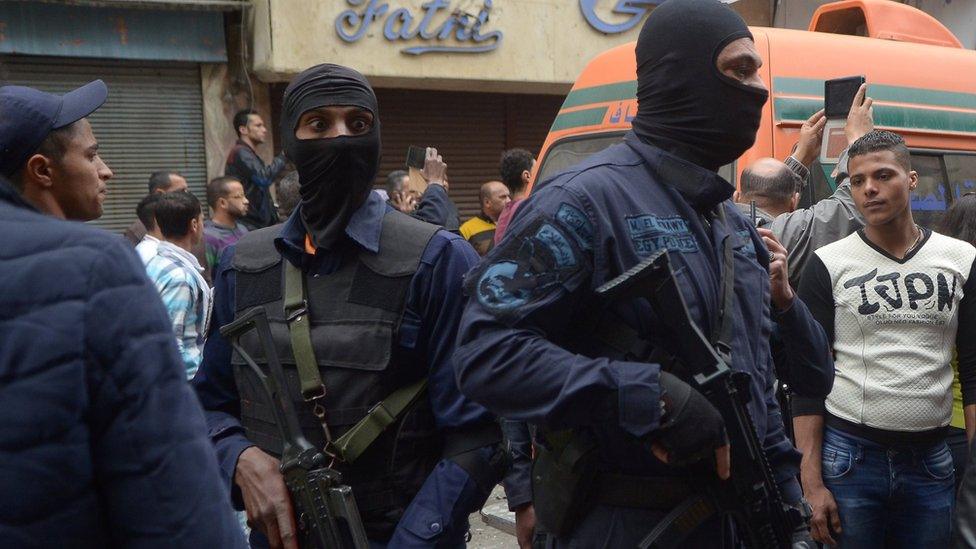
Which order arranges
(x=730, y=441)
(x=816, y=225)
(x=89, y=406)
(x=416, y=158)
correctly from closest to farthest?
(x=89, y=406) → (x=730, y=441) → (x=816, y=225) → (x=416, y=158)

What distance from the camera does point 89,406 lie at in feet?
4.81

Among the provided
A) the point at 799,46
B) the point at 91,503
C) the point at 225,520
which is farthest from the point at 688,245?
the point at 799,46

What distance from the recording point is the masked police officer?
2047 millimetres

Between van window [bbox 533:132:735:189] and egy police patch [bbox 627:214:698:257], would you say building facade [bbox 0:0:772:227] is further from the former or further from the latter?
egy police patch [bbox 627:214:698:257]

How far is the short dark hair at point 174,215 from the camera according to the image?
5062 millimetres

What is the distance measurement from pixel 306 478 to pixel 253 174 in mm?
6027

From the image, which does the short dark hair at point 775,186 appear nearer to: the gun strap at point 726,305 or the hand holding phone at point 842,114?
the hand holding phone at point 842,114

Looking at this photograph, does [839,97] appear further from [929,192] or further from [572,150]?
[572,150]

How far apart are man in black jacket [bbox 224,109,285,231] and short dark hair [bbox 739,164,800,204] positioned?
4285mm

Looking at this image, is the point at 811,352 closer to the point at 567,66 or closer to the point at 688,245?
the point at 688,245

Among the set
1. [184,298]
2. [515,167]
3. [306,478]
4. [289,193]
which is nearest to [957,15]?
[515,167]

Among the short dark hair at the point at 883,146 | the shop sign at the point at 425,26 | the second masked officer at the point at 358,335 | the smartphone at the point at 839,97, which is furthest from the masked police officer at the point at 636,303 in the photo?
the shop sign at the point at 425,26

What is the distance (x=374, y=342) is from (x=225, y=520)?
967mm

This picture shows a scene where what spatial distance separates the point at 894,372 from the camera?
11.7ft
